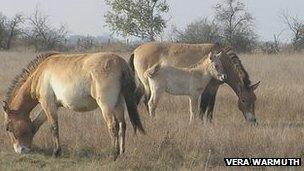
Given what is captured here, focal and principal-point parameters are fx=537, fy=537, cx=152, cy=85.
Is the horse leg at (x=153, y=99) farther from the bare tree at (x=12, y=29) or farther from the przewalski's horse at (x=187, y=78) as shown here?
the bare tree at (x=12, y=29)

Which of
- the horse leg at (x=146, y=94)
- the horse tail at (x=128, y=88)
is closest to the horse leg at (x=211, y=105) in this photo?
the horse leg at (x=146, y=94)

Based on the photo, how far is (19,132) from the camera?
27.6 ft

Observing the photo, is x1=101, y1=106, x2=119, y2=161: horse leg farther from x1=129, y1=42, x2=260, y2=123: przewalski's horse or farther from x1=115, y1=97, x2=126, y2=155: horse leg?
x1=129, y1=42, x2=260, y2=123: przewalski's horse

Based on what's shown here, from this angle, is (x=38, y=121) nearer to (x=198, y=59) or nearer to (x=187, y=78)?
(x=187, y=78)

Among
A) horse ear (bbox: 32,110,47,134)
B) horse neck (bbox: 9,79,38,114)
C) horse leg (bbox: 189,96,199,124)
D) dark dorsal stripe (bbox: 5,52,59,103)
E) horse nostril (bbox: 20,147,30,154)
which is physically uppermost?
dark dorsal stripe (bbox: 5,52,59,103)

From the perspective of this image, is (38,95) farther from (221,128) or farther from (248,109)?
(248,109)

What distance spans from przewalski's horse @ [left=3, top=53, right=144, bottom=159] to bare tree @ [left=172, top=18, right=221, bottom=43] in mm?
33604

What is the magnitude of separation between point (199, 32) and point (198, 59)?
106ft

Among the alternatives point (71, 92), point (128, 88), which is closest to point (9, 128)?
point (71, 92)

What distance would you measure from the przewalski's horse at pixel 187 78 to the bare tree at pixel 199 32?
101 feet

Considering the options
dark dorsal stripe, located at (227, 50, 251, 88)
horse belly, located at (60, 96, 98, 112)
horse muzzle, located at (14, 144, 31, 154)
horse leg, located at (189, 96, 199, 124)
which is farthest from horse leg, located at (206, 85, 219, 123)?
horse muzzle, located at (14, 144, 31, 154)

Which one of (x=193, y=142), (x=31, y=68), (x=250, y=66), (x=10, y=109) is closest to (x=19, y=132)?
(x=10, y=109)

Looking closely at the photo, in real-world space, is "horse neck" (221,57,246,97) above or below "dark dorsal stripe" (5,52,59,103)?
below

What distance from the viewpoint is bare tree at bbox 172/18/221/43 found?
140 ft
